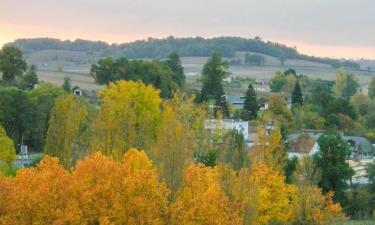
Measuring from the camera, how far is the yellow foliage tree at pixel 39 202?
2564 centimetres

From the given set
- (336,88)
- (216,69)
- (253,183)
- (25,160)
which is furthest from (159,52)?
(253,183)

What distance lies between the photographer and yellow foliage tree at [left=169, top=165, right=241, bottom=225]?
27.4 meters

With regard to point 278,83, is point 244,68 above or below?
below

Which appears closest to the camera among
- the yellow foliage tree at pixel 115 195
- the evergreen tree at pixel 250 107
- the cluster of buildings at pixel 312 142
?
the yellow foliage tree at pixel 115 195

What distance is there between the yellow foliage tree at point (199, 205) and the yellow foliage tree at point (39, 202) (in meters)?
3.76

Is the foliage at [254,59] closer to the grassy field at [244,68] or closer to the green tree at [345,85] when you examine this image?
the grassy field at [244,68]

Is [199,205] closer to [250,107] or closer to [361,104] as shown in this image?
[250,107]

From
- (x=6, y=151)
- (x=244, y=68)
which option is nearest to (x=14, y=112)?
(x=6, y=151)

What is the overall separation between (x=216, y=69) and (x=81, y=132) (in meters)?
46.9

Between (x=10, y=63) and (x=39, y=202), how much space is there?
4705 centimetres

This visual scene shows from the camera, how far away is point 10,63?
70875mm

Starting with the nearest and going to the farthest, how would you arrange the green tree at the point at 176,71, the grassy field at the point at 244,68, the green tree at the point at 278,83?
1. the green tree at the point at 176,71
2. the green tree at the point at 278,83
3. the grassy field at the point at 244,68

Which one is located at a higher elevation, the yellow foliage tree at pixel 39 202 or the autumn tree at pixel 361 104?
the yellow foliage tree at pixel 39 202

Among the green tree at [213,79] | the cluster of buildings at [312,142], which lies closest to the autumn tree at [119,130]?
the cluster of buildings at [312,142]
